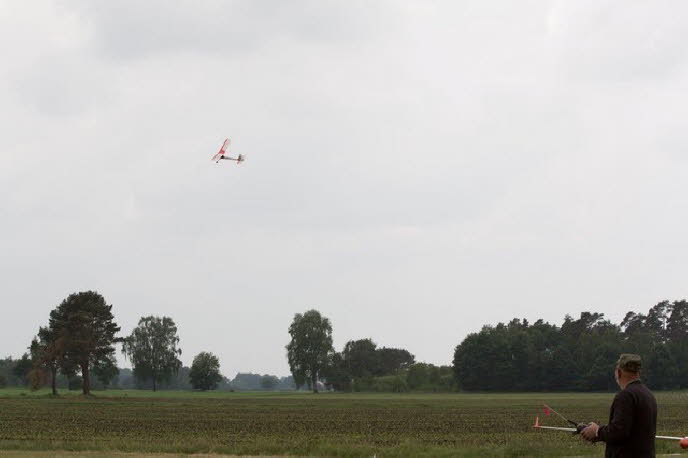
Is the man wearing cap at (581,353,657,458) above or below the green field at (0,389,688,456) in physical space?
above

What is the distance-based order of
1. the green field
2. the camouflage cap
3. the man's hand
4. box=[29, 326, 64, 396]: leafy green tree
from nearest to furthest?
the man's hand, the camouflage cap, the green field, box=[29, 326, 64, 396]: leafy green tree

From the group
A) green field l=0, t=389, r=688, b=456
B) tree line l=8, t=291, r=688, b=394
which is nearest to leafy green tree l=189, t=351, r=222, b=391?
tree line l=8, t=291, r=688, b=394

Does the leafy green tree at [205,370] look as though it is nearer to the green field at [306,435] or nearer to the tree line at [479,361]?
the tree line at [479,361]

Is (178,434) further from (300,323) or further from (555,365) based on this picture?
(300,323)

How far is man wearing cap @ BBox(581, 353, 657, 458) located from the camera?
9039mm

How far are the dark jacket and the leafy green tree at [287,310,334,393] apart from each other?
566 ft

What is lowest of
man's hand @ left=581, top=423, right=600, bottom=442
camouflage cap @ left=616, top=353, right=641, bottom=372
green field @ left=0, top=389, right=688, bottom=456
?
green field @ left=0, top=389, right=688, bottom=456

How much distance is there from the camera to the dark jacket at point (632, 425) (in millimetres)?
9086

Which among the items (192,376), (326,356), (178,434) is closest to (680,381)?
(326,356)

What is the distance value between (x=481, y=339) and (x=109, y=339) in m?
73.6

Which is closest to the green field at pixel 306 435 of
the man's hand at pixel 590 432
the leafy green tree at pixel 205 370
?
the man's hand at pixel 590 432

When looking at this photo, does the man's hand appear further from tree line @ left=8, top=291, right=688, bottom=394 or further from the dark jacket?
tree line @ left=8, top=291, right=688, bottom=394

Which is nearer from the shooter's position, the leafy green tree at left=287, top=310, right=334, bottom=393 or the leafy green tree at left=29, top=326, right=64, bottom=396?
the leafy green tree at left=29, top=326, right=64, bottom=396

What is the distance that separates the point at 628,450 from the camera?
9141 millimetres
